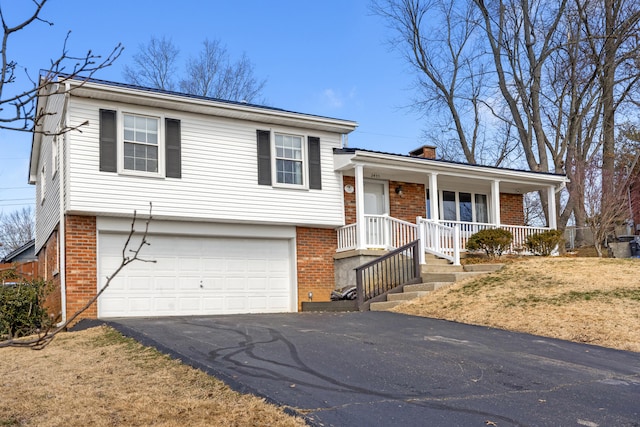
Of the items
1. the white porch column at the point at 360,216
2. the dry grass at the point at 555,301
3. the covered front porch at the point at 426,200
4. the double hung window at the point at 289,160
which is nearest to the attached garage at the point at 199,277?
the double hung window at the point at 289,160

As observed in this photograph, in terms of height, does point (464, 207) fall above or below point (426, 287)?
above

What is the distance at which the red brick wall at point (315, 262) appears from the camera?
1662cm

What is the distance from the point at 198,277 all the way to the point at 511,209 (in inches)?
465

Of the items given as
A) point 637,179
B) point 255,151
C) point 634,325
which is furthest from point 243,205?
point 637,179

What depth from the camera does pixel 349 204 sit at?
1752cm

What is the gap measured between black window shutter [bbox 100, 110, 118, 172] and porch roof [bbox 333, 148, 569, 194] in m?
5.86

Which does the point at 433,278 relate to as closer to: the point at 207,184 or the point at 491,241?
the point at 491,241

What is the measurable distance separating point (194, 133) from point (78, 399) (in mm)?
9626

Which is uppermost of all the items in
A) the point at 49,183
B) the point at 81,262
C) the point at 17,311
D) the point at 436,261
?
the point at 49,183

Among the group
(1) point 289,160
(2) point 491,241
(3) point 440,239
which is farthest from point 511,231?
(1) point 289,160

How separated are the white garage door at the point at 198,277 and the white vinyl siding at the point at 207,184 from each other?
35.8 inches

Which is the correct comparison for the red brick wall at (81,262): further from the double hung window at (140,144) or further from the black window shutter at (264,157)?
the black window shutter at (264,157)

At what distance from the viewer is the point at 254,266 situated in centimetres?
1625

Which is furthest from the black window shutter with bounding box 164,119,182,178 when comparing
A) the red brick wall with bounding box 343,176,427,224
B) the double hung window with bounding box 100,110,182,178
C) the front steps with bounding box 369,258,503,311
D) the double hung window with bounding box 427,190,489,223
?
the double hung window with bounding box 427,190,489,223
